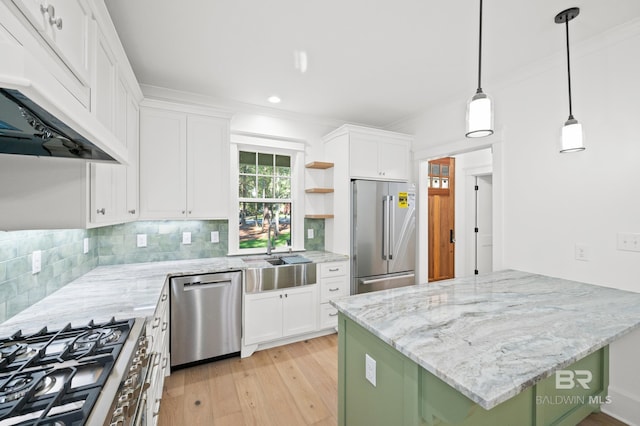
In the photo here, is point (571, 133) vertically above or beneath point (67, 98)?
above

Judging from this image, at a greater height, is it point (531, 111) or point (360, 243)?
point (531, 111)

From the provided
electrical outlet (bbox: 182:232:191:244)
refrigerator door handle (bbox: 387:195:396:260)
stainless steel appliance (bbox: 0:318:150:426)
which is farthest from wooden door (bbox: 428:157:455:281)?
stainless steel appliance (bbox: 0:318:150:426)

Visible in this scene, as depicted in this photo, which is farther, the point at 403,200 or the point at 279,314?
the point at 403,200

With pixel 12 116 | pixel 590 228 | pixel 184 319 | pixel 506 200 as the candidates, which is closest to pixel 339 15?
pixel 12 116

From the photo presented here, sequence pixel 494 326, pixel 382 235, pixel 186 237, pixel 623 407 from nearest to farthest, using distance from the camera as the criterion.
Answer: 1. pixel 494 326
2. pixel 623 407
3. pixel 186 237
4. pixel 382 235

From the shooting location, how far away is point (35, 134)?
983mm

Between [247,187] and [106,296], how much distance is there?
194 cm

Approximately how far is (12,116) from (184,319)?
2.10 metres

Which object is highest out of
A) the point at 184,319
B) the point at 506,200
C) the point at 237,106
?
the point at 237,106

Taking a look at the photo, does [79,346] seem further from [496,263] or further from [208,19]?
[496,263]

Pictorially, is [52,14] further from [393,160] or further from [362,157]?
[393,160]

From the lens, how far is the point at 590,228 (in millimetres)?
2096

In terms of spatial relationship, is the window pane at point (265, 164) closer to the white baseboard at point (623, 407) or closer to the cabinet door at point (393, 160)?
the cabinet door at point (393, 160)

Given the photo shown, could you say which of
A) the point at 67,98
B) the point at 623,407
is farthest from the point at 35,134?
the point at 623,407
